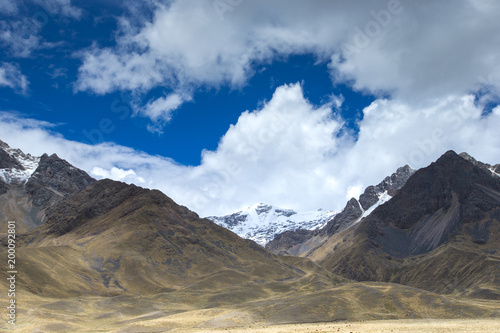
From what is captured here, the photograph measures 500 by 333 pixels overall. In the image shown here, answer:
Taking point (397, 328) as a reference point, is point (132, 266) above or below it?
above

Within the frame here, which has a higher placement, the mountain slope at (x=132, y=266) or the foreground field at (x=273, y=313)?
the mountain slope at (x=132, y=266)

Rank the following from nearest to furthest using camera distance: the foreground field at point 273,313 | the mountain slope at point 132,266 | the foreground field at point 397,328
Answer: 1. the foreground field at point 397,328
2. the foreground field at point 273,313
3. the mountain slope at point 132,266

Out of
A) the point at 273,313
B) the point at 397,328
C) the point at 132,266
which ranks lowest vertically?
the point at 397,328

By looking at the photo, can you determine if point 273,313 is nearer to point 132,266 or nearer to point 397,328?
point 397,328

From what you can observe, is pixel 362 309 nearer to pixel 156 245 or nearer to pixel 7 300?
pixel 7 300

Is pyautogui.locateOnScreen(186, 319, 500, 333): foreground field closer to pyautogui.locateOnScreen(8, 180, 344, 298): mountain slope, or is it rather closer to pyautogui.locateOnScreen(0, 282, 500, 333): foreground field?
pyautogui.locateOnScreen(0, 282, 500, 333): foreground field

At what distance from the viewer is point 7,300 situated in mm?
88000

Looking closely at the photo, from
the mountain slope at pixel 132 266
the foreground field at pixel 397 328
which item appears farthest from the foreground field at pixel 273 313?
the mountain slope at pixel 132 266

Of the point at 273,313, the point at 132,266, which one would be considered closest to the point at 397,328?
the point at 273,313

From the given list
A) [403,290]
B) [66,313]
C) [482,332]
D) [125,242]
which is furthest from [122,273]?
[482,332]

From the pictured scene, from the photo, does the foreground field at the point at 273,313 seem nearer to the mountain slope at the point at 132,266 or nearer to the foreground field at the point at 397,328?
the foreground field at the point at 397,328

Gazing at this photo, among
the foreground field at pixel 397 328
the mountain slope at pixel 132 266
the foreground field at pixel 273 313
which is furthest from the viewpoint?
the mountain slope at pixel 132 266

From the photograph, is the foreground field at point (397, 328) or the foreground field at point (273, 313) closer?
the foreground field at point (397, 328)

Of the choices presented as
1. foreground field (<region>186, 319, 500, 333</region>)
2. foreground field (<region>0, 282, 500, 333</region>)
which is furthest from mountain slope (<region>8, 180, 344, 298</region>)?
foreground field (<region>186, 319, 500, 333</region>)
